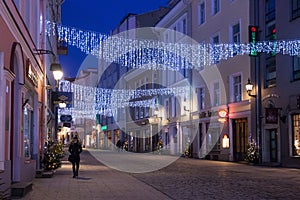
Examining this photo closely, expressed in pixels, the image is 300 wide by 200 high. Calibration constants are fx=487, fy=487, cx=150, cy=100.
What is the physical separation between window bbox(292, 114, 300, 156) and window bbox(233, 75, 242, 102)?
6.38 m

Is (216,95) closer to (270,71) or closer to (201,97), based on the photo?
(201,97)

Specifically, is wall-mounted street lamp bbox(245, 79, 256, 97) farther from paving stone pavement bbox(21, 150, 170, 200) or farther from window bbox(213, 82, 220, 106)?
paving stone pavement bbox(21, 150, 170, 200)

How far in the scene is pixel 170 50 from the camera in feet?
140

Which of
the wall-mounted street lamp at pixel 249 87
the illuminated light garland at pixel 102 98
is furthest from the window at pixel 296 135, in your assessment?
the illuminated light garland at pixel 102 98

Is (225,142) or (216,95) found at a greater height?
(216,95)

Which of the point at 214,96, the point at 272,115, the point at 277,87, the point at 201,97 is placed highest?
the point at 201,97

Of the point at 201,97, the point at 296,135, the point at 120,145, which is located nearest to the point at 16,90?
the point at 296,135

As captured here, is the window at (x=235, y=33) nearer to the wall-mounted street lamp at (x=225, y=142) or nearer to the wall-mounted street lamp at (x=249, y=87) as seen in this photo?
the wall-mounted street lamp at (x=249, y=87)

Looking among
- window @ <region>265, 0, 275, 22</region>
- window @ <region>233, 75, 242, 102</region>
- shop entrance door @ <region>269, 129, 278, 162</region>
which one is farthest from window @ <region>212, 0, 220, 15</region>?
shop entrance door @ <region>269, 129, 278, 162</region>

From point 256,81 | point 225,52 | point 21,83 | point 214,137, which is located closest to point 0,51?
point 21,83

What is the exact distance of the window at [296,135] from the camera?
2486cm

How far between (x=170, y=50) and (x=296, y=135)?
64.1 ft

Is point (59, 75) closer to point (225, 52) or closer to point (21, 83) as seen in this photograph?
point (21, 83)

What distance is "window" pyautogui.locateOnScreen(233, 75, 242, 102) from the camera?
31.4 meters
